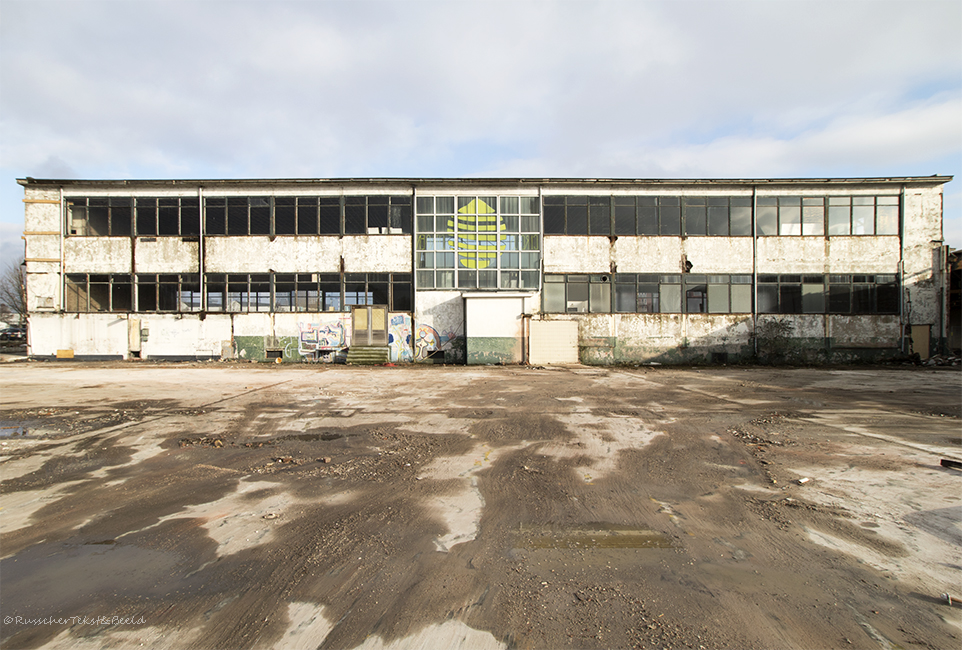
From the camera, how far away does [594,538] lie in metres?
3.68

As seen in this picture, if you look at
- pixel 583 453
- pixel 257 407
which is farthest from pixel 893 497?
pixel 257 407

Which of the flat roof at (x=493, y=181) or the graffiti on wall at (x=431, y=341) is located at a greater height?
the flat roof at (x=493, y=181)

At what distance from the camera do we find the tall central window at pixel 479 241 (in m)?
21.5

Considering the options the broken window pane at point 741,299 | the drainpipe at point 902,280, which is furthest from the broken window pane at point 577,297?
the drainpipe at point 902,280

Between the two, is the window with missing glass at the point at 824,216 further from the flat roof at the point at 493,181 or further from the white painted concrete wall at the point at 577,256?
the white painted concrete wall at the point at 577,256

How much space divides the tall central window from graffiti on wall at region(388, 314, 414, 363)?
97.0 inches

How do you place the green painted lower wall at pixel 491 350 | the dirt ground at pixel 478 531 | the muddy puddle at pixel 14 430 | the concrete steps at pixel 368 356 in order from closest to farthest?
the dirt ground at pixel 478 531, the muddy puddle at pixel 14 430, the green painted lower wall at pixel 491 350, the concrete steps at pixel 368 356

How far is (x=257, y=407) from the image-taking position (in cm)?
925

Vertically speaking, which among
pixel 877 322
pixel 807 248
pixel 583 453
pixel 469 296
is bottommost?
pixel 583 453

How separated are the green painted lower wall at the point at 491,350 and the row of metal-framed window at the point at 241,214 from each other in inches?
277

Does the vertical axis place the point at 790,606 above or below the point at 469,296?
below

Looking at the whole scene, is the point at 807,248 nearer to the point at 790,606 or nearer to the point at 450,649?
the point at 790,606

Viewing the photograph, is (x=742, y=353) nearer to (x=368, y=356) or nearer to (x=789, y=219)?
(x=789, y=219)

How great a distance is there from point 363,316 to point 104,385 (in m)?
10.3
